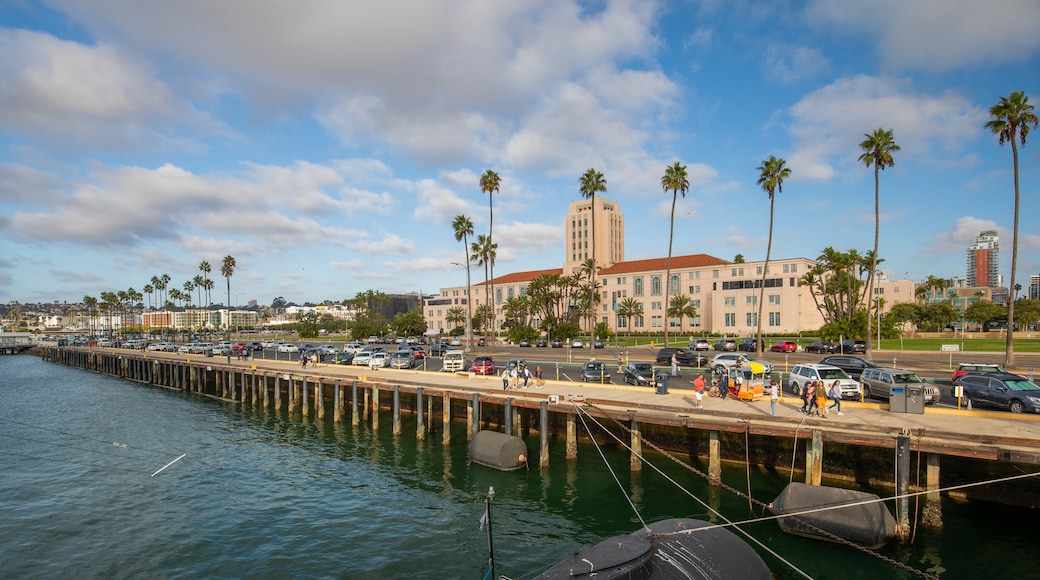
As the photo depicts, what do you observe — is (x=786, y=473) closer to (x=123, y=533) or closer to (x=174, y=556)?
(x=174, y=556)

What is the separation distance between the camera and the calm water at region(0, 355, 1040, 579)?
1761cm

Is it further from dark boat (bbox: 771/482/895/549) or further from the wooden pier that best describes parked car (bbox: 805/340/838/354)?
dark boat (bbox: 771/482/895/549)

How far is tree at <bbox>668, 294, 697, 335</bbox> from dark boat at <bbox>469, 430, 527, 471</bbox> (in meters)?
87.4

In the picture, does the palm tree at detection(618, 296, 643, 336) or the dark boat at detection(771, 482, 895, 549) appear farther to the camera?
the palm tree at detection(618, 296, 643, 336)

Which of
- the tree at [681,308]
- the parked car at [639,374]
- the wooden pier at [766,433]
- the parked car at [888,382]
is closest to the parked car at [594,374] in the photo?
the parked car at [639,374]

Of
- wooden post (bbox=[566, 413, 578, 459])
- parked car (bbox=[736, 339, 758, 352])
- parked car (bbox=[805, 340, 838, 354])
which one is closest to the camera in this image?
wooden post (bbox=[566, 413, 578, 459])

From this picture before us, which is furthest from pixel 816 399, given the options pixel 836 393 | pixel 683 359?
pixel 683 359

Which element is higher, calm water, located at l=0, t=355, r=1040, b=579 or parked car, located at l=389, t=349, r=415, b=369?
parked car, located at l=389, t=349, r=415, b=369

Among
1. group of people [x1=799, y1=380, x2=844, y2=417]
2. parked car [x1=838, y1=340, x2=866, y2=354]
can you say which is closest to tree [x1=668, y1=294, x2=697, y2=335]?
parked car [x1=838, y1=340, x2=866, y2=354]

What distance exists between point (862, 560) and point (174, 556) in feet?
73.3

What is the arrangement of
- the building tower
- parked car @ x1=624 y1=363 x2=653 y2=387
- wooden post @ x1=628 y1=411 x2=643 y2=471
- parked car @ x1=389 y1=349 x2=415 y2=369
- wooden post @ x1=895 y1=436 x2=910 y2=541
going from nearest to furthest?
wooden post @ x1=895 y1=436 x2=910 y2=541 < wooden post @ x1=628 y1=411 x2=643 y2=471 < parked car @ x1=624 y1=363 x2=653 y2=387 < parked car @ x1=389 y1=349 x2=415 y2=369 < the building tower

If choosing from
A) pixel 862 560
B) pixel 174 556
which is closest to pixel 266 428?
pixel 174 556

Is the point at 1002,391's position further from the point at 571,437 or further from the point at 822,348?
the point at 822,348

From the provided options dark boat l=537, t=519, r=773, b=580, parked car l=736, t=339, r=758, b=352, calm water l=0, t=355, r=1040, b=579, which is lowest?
calm water l=0, t=355, r=1040, b=579
